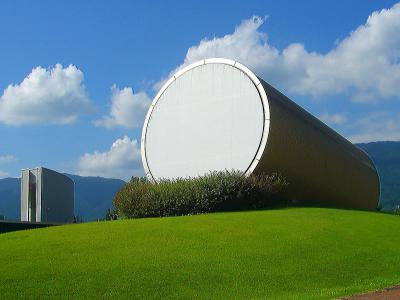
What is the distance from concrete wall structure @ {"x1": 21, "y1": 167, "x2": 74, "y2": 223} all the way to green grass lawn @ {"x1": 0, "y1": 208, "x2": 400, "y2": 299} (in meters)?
16.8

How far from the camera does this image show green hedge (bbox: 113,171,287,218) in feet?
68.9

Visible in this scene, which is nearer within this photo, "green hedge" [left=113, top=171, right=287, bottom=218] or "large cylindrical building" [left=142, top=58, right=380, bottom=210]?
"green hedge" [left=113, top=171, right=287, bottom=218]

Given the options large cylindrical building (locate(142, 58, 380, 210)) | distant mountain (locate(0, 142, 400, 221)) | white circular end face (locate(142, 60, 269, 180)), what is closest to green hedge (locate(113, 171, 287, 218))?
large cylindrical building (locate(142, 58, 380, 210))

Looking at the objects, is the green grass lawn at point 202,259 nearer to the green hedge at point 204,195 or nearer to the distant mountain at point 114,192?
the green hedge at point 204,195

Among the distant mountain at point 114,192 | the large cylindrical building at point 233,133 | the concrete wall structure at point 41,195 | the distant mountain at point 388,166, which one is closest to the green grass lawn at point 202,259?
the large cylindrical building at point 233,133

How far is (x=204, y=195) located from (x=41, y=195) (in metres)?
14.8

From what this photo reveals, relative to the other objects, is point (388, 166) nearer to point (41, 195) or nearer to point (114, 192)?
point (114, 192)

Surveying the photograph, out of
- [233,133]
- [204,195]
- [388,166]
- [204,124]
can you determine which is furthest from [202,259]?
[388,166]

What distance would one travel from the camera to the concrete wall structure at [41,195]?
3328 cm

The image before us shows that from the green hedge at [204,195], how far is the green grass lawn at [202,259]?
3.07m

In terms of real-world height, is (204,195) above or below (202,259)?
above

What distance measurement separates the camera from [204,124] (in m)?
24.7

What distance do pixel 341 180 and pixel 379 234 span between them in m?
11.0

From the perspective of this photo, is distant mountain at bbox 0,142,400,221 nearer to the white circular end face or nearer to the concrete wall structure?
the concrete wall structure
